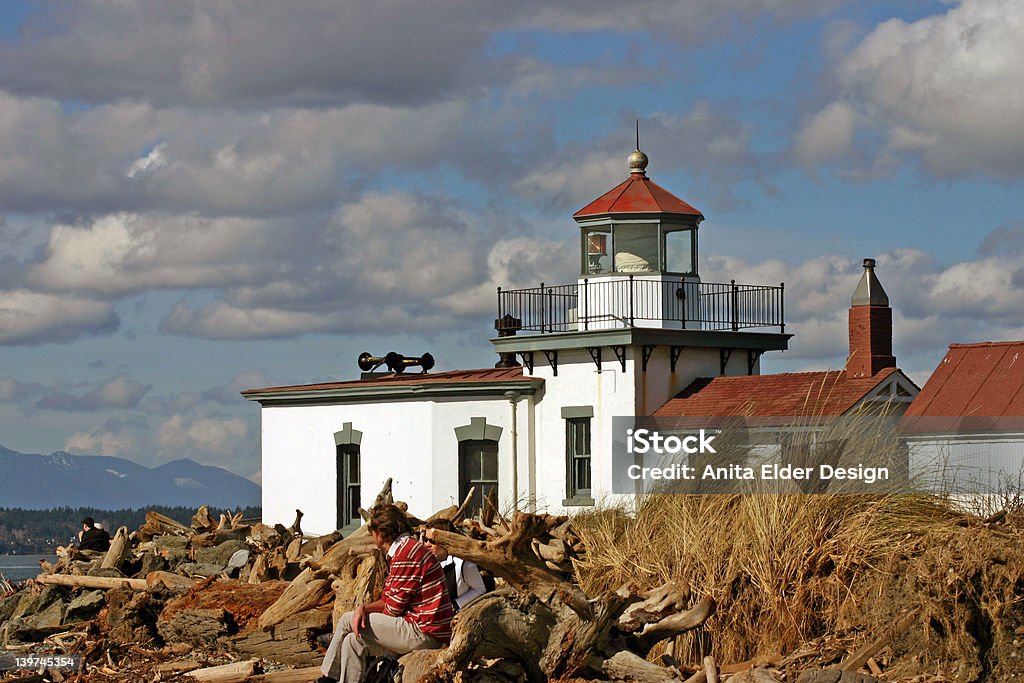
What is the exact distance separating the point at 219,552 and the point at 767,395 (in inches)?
337

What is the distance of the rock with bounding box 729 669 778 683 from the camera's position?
12111 mm

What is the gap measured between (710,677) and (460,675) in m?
1.97

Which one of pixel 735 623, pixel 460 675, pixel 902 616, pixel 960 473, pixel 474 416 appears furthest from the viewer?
pixel 474 416

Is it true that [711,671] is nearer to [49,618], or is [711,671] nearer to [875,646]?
[875,646]

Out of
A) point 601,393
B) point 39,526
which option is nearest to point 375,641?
point 601,393

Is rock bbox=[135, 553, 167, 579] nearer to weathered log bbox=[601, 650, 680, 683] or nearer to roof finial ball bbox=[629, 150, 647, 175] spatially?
weathered log bbox=[601, 650, 680, 683]

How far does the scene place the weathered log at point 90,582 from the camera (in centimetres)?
1841

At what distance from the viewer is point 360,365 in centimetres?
3119

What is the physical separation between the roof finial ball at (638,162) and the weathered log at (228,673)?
1481cm

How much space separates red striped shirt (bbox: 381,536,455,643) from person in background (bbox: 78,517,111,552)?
1427 centimetres

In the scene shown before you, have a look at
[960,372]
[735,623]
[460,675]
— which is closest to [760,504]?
[735,623]

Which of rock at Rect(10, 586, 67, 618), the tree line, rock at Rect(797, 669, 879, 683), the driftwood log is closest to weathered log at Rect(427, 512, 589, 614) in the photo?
the driftwood log

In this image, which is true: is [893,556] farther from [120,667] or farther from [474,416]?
[474,416]

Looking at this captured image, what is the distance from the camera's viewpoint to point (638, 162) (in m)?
26.8
